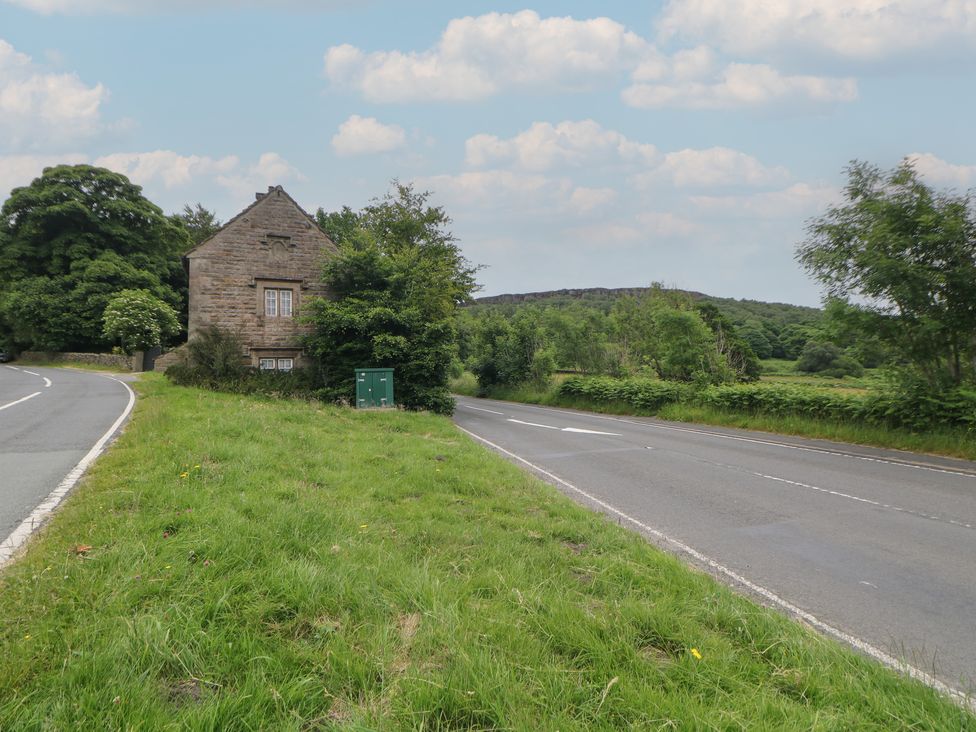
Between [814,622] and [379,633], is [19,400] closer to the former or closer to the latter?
[379,633]

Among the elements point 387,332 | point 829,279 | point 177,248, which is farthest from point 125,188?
point 829,279

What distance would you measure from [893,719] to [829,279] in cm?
1452

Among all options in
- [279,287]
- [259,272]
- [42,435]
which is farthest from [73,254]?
[42,435]

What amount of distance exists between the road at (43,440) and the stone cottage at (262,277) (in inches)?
202

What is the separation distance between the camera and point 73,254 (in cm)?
4444

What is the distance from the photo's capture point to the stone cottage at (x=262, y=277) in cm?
2270

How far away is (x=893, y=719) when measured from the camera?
8.78ft

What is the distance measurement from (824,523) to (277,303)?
22.4 metres

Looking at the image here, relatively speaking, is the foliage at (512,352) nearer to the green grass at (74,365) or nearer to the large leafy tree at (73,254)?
the green grass at (74,365)

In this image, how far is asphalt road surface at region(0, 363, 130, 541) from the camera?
613 centimetres

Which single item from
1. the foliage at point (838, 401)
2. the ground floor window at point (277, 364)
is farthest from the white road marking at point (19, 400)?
the foliage at point (838, 401)

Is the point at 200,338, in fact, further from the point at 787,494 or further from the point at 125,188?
the point at 125,188

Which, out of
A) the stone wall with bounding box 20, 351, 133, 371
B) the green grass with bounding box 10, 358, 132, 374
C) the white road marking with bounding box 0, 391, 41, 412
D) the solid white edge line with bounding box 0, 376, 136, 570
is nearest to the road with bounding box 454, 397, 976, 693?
the solid white edge line with bounding box 0, 376, 136, 570

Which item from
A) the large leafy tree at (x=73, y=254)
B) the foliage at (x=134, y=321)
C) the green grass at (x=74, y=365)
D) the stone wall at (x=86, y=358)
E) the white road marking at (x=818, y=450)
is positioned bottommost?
the white road marking at (x=818, y=450)
